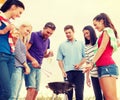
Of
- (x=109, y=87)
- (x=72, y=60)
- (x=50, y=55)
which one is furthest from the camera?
(x=50, y=55)

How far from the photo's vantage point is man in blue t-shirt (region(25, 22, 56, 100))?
5.28 meters

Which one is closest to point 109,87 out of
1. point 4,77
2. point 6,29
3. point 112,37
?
point 112,37

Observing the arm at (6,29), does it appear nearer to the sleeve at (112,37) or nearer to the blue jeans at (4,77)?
the blue jeans at (4,77)

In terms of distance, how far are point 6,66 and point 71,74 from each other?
A: 2.04m

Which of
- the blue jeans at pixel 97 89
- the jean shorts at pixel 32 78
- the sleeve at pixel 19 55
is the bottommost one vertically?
the blue jeans at pixel 97 89

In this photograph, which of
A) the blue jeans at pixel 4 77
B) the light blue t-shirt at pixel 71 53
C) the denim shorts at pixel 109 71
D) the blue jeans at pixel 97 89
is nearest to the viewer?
the blue jeans at pixel 4 77

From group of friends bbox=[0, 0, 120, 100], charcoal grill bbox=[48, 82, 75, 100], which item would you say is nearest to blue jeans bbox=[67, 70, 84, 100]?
group of friends bbox=[0, 0, 120, 100]

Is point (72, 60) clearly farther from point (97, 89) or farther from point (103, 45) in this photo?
point (103, 45)

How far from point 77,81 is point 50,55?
2.65ft

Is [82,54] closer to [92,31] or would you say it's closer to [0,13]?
[92,31]

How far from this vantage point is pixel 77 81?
5.55m

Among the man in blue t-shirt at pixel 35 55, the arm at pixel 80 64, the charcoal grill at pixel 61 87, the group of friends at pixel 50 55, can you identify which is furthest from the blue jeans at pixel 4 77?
the arm at pixel 80 64

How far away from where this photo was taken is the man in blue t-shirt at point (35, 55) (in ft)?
17.3

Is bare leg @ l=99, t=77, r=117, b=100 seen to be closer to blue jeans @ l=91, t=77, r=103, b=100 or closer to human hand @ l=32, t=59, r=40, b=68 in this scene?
blue jeans @ l=91, t=77, r=103, b=100
